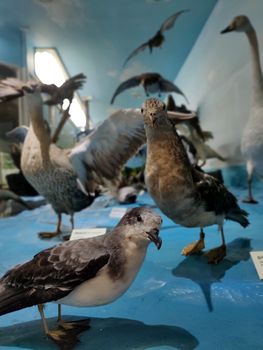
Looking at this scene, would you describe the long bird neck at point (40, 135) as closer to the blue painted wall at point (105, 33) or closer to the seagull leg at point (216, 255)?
the seagull leg at point (216, 255)

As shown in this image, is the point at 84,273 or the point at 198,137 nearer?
the point at 84,273

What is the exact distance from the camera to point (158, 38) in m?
2.67

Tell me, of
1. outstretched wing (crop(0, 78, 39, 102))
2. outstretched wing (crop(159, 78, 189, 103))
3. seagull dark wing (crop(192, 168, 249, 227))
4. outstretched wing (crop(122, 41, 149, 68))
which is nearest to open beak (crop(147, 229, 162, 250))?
seagull dark wing (crop(192, 168, 249, 227))

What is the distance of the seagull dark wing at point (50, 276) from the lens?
582 millimetres

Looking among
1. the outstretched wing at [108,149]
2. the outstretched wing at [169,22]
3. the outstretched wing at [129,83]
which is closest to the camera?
the outstretched wing at [108,149]

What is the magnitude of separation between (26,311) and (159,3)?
2.22 metres

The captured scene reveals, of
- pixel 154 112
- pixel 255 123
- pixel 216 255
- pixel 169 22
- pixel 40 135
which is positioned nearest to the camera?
pixel 154 112

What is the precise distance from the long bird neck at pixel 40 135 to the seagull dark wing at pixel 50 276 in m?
0.85

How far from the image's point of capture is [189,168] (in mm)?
989

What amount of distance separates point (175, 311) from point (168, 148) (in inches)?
17.1

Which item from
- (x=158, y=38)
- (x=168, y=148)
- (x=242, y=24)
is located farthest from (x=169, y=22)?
(x=168, y=148)

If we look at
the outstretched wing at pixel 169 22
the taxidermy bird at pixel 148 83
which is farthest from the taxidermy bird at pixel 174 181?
the taxidermy bird at pixel 148 83

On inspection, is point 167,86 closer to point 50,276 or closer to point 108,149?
point 108,149

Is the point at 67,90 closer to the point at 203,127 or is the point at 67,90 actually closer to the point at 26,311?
the point at 26,311
